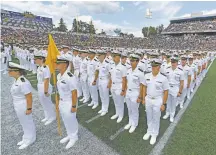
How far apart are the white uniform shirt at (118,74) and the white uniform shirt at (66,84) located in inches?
68.6

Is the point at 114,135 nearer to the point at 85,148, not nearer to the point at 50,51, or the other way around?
the point at 85,148

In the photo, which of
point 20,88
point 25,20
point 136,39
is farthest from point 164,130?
point 25,20

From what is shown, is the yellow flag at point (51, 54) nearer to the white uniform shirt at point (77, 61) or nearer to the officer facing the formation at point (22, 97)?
the officer facing the formation at point (22, 97)

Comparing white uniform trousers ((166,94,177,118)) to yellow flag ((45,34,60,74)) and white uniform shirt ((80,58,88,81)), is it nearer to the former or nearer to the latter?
white uniform shirt ((80,58,88,81))

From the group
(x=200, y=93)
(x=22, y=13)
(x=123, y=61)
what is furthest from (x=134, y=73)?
(x=22, y=13)

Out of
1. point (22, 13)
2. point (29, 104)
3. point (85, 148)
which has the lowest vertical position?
point (85, 148)

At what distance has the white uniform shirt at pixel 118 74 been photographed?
5516 mm

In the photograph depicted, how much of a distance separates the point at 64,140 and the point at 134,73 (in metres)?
2.48

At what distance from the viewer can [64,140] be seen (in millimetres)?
4656

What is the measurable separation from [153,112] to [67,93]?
7.09ft

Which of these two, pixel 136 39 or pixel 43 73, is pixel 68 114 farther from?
pixel 136 39

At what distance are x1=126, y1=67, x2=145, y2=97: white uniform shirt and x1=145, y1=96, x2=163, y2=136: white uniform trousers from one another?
42cm

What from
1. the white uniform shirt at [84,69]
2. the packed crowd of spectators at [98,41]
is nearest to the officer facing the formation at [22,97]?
the white uniform shirt at [84,69]

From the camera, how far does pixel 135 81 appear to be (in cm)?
492
